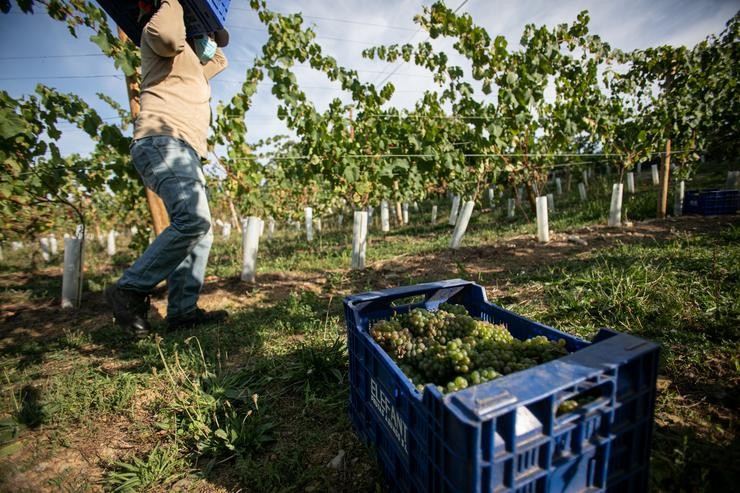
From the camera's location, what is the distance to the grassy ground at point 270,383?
163 cm

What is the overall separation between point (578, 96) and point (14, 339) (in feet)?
31.7

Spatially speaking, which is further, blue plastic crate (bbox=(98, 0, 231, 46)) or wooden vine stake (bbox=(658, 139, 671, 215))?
wooden vine stake (bbox=(658, 139, 671, 215))

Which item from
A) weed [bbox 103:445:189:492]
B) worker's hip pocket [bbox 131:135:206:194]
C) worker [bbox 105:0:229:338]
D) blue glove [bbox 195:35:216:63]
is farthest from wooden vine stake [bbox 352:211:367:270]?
weed [bbox 103:445:189:492]

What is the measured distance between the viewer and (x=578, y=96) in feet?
22.0

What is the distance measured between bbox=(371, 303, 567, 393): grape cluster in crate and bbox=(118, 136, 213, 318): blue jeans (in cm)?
195

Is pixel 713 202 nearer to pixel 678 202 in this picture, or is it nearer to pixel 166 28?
pixel 678 202

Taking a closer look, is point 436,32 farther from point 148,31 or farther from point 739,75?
point 739,75

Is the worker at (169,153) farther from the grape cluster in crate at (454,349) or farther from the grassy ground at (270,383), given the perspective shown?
the grape cluster in crate at (454,349)

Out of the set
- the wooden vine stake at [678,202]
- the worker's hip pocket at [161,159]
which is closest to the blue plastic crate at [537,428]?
the worker's hip pocket at [161,159]

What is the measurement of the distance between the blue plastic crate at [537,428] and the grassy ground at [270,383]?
18.6 inches

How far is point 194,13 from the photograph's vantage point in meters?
2.77

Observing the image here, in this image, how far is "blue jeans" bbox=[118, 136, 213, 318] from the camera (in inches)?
107

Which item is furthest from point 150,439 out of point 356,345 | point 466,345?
point 466,345

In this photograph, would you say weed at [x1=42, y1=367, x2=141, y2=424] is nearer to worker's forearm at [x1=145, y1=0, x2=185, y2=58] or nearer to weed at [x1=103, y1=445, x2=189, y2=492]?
weed at [x1=103, y1=445, x2=189, y2=492]
